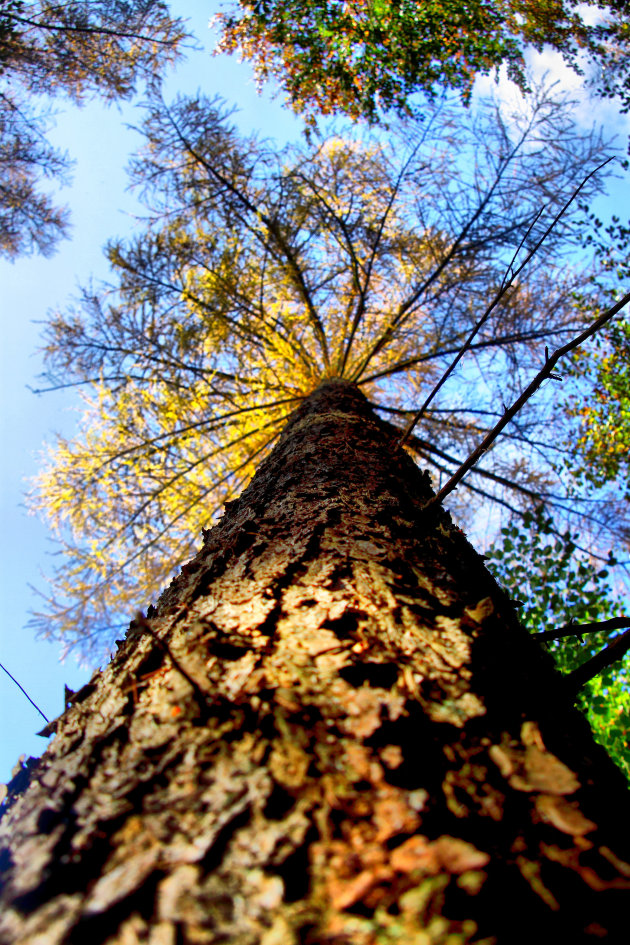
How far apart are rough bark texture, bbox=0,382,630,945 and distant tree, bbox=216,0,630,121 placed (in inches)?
241

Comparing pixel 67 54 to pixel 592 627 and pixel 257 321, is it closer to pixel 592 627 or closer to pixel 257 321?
pixel 257 321

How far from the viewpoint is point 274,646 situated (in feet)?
2.73

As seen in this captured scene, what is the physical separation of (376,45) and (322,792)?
6619mm

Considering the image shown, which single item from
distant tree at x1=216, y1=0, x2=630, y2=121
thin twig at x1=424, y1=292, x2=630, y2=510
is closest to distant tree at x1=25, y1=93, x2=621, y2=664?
distant tree at x1=216, y1=0, x2=630, y2=121

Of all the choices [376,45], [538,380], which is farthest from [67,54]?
[538,380]

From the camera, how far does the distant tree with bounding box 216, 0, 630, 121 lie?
5.02 meters

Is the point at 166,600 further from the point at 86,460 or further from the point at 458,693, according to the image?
the point at 86,460

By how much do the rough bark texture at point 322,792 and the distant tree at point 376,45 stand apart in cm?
612

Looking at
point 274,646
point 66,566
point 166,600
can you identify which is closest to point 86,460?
point 66,566

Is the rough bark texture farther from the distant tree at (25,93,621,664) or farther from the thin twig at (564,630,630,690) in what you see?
the distant tree at (25,93,621,664)

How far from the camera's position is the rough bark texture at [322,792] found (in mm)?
457

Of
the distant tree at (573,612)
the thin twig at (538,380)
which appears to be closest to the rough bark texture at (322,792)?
the thin twig at (538,380)

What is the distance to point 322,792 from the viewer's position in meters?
0.57

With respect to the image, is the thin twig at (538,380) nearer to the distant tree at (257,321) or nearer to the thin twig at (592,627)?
the thin twig at (592,627)
